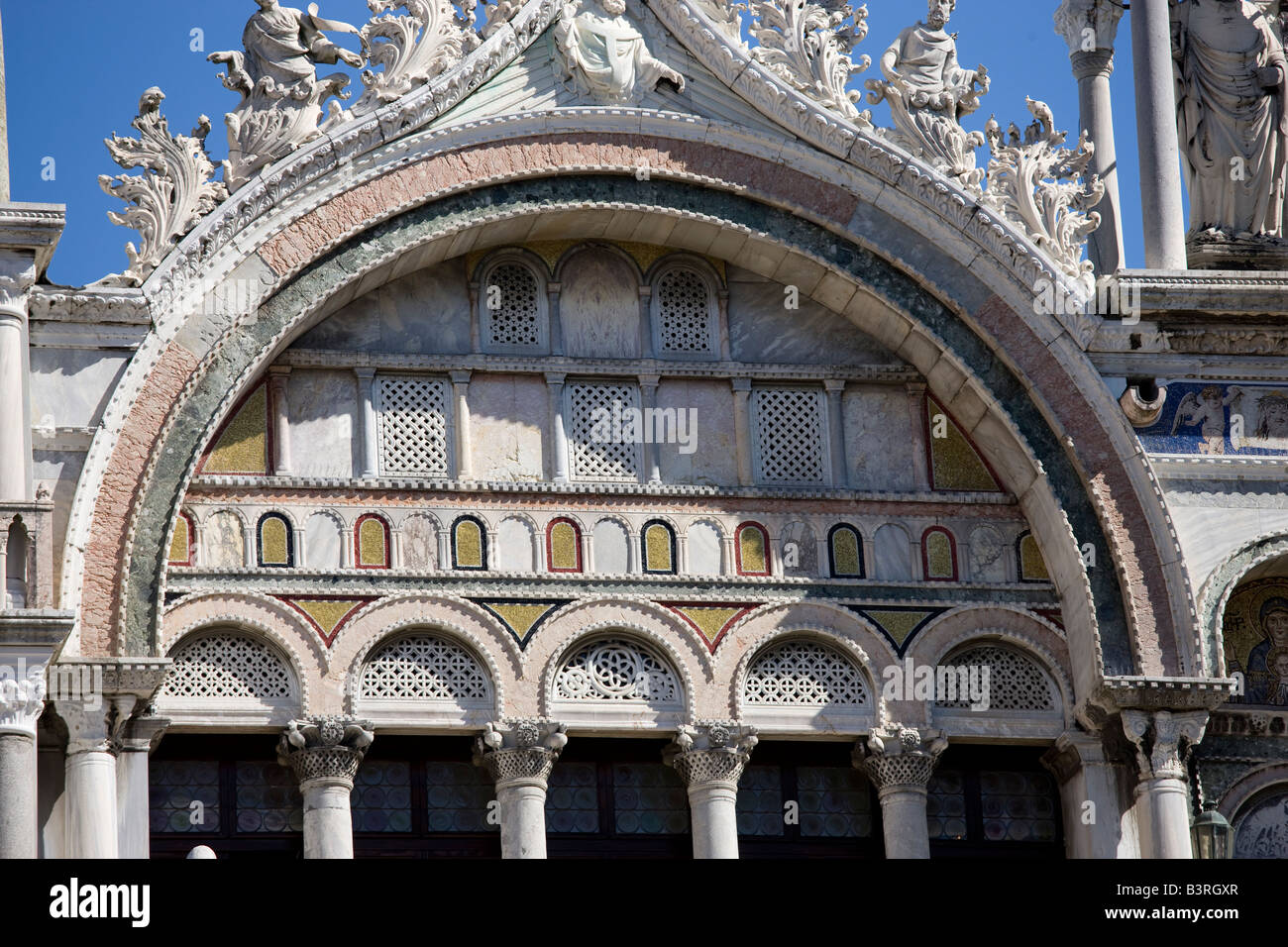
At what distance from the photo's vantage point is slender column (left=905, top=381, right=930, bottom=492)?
22047mm

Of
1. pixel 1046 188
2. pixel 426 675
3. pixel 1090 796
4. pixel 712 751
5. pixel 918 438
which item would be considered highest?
pixel 1046 188

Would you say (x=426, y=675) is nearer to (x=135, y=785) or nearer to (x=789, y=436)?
(x=135, y=785)

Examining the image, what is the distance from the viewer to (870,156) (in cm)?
2188

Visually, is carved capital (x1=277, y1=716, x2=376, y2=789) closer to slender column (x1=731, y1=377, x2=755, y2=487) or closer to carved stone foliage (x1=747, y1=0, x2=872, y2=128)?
slender column (x1=731, y1=377, x2=755, y2=487)

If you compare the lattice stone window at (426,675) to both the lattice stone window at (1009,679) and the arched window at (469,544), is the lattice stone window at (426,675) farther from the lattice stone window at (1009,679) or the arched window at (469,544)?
the lattice stone window at (1009,679)

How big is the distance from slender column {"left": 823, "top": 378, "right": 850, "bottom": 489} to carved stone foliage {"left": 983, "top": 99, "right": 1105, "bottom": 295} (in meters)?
1.61

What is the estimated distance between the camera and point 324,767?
67.1 ft

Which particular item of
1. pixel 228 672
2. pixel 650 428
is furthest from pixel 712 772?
pixel 228 672

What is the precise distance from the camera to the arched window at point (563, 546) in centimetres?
2123

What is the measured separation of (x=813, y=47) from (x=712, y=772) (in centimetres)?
493

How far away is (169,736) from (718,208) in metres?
5.00
